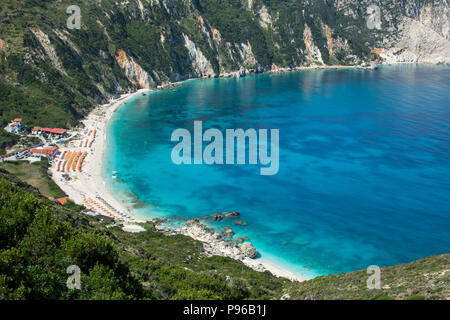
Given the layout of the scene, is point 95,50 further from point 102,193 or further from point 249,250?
point 249,250

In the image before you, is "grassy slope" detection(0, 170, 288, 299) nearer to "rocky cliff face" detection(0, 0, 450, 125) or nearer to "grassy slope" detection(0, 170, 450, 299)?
Answer: "grassy slope" detection(0, 170, 450, 299)

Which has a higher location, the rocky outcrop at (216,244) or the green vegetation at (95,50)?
the green vegetation at (95,50)

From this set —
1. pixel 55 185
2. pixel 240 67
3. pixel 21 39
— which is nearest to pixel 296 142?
pixel 55 185

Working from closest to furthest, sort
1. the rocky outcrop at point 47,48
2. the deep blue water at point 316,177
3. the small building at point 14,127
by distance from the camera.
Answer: the deep blue water at point 316,177, the small building at point 14,127, the rocky outcrop at point 47,48

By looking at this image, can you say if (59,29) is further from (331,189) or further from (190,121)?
(331,189)

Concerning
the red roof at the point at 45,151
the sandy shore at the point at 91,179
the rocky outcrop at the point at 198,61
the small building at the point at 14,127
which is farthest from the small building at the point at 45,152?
the rocky outcrop at the point at 198,61

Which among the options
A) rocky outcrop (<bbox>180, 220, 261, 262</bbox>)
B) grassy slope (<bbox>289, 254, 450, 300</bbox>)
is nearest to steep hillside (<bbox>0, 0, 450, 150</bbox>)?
rocky outcrop (<bbox>180, 220, 261, 262</bbox>)

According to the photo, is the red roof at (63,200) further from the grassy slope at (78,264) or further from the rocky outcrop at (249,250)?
the rocky outcrop at (249,250)
